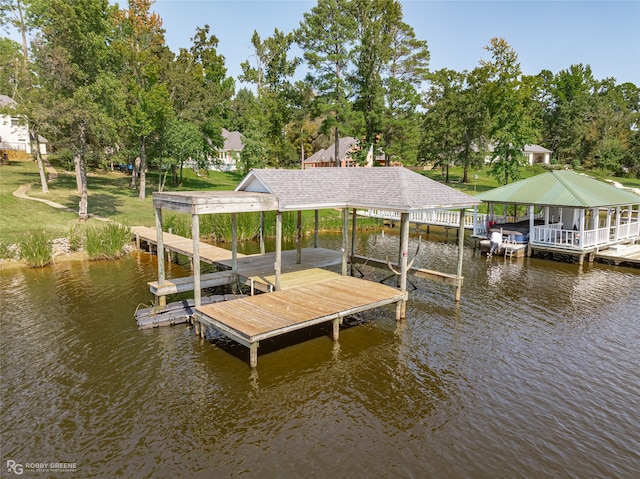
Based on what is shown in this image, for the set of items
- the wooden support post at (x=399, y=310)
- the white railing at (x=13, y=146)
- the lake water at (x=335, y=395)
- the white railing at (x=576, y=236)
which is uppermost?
the white railing at (x=13, y=146)

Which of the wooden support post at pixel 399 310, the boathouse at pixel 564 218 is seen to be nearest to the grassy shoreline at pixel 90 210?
the boathouse at pixel 564 218

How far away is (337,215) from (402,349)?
25664mm

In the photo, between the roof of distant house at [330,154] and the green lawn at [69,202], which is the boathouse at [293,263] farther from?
the roof of distant house at [330,154]

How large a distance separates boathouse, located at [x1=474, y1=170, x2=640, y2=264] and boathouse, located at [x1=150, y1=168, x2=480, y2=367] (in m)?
11.8

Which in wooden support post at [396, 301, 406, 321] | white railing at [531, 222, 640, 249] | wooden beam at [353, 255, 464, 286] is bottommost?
wooden support post at [396, 301, 406, 321]

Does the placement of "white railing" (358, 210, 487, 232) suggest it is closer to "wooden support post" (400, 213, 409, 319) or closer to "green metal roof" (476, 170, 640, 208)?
"green metal roof" (476, 170, 640, 208)

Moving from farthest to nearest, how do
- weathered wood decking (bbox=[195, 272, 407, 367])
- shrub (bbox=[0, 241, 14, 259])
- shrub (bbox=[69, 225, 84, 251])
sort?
shrub (bbox=[69, 225, 84, 251]) → shrub (bbox=[0, 241, 14, 259]) → weathered wood decking (bbox=[195, 272, 407, 367])

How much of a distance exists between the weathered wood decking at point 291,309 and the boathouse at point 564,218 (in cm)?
1576

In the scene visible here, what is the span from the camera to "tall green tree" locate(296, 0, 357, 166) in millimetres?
40375

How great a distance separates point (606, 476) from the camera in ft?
26.0

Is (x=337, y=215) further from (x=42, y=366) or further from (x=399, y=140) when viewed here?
(x=42, y=366)

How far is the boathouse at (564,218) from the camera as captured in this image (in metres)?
25.6

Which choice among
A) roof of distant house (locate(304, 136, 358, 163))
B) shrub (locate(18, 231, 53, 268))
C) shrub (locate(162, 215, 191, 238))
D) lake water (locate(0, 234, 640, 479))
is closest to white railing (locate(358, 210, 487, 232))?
shrub (locate(162, 215, 191, 238))

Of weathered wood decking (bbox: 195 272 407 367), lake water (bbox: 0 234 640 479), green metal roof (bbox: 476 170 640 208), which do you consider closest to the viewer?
lake water (bbox: 0 234 640 479)
